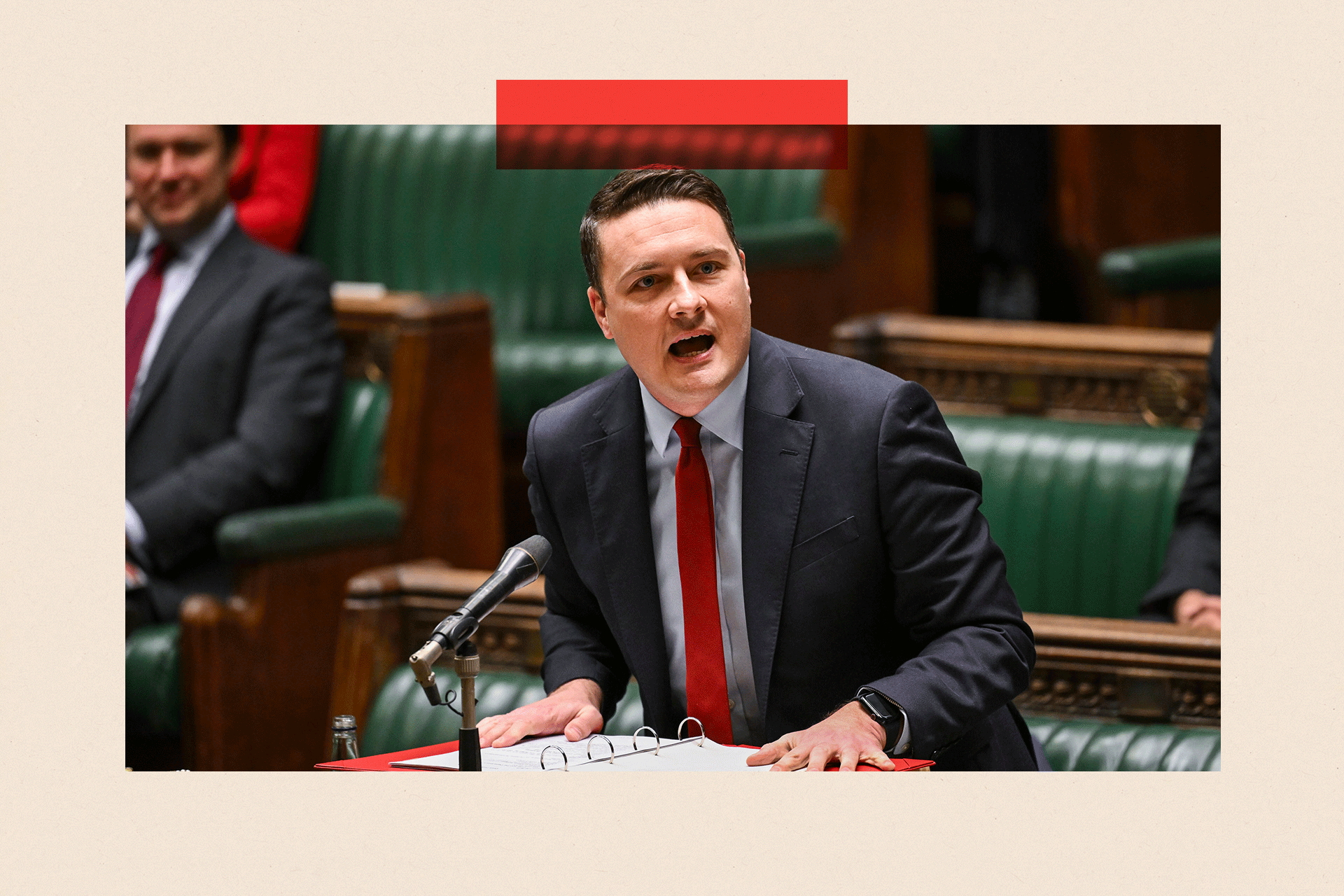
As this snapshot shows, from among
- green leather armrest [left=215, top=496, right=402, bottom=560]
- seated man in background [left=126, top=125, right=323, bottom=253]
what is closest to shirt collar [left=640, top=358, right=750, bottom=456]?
green leather armrest [left=215, top=496, right=402, bottom=560]

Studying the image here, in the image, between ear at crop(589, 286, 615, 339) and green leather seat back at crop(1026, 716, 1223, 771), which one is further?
green leather seat back at crop(1026, 716, 1223, 771)

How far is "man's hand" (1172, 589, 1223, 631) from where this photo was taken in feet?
5.82

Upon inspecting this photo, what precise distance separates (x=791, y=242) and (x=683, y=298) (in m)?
1.39

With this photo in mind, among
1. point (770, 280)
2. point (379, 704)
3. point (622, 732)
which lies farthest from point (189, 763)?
point (770, 280)

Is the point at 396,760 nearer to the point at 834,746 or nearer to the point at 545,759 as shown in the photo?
the point at 545,759

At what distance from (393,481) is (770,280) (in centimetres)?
59

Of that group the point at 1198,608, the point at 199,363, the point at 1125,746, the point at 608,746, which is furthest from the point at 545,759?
the point at 199,363

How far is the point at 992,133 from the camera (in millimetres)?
2760

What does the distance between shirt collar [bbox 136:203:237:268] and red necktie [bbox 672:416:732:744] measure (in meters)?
1.20

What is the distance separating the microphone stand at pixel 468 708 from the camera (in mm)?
1048

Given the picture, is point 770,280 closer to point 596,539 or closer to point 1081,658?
point 1081,658

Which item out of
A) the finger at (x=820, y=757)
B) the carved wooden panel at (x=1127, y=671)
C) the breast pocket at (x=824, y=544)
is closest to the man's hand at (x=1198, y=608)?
the carved wooden panel at (x=1127, y=671)

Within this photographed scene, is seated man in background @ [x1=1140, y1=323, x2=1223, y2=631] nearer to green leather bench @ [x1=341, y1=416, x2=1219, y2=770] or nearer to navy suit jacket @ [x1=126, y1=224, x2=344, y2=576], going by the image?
green leather bench @ [x1=341, y1=416, x2=1219, y2=770]

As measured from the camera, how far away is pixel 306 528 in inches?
88.0
